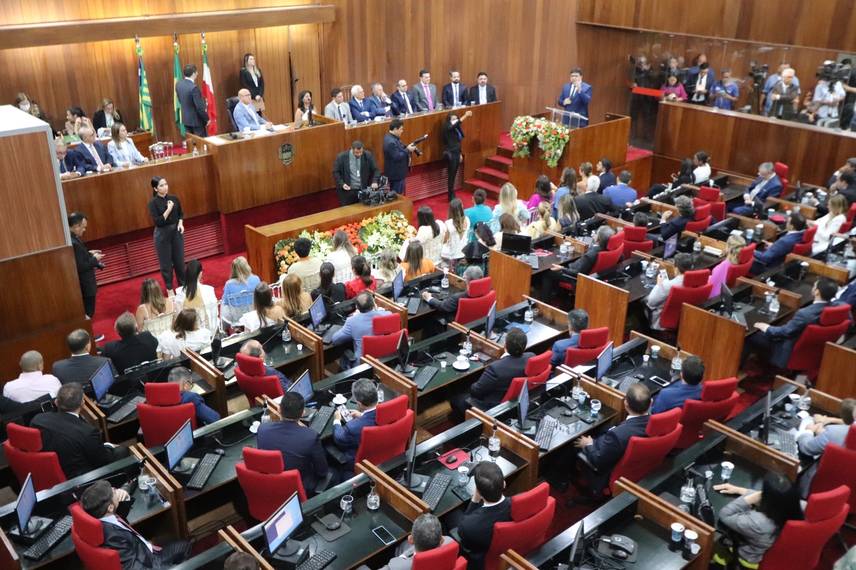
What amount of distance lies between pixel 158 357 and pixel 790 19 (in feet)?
38.3

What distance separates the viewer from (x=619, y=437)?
18.2 feet

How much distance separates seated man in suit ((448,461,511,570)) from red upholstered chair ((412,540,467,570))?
18.3 inches

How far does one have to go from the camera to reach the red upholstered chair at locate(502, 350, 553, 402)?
20.1 ft

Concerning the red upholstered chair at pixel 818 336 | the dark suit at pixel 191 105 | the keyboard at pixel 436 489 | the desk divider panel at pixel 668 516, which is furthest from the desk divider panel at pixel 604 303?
the dark suit at pixel 191 105

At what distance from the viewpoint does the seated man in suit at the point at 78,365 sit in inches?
250

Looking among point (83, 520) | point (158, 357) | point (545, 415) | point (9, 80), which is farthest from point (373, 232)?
point (83, 520)

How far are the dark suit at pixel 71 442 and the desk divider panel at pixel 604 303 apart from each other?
5.16 m

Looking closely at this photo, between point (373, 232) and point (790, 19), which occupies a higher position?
point (790, 19)

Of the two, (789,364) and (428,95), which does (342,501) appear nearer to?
(789,364)

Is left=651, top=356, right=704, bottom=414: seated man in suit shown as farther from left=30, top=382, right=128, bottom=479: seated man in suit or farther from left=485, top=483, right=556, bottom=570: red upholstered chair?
left=30, top=382, right=128, bottom=479: seated man in suit

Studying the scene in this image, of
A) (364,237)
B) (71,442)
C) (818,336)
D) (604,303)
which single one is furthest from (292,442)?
(364,237)

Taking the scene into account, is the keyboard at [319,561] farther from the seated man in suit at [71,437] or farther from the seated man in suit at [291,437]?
the seated man in suit at [71,437]

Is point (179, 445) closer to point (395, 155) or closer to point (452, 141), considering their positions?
point (395, 155)

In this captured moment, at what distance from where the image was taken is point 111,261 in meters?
10.1
